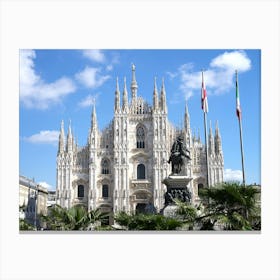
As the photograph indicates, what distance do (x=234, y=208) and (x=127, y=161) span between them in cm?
3278

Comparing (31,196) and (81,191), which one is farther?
(81,191)

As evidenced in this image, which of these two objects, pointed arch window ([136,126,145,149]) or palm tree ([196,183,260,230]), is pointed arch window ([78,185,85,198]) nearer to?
pointed arch window ([136,126,145,149])

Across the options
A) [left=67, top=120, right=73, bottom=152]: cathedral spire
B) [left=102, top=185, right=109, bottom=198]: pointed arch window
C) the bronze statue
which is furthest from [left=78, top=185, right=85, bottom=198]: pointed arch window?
the bronze statue

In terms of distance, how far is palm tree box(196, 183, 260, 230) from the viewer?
40.9 feet

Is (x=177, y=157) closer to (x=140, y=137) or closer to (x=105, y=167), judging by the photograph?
(x=105, y=167)

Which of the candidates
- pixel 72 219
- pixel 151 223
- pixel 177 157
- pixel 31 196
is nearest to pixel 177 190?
pixel 177 157

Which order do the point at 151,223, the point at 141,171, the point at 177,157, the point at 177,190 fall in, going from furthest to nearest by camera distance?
1. the point at 141,171
2. the point at 177,157
3. the point at 177,190
4. the point at 151,223

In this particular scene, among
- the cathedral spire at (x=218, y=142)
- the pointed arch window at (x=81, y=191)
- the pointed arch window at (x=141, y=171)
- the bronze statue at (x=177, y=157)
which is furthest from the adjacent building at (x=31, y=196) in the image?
the bronze statue at (x=177, y=157)

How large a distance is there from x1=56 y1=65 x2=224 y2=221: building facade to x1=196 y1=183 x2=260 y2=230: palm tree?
31.0m

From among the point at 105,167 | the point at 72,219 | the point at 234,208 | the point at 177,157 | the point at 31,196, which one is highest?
the point at 105,167

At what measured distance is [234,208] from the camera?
1303 centimetres

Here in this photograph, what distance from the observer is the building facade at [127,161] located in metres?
45.0

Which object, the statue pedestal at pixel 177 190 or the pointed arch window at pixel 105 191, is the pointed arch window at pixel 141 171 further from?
the statue pedestal at pixel 177 190
